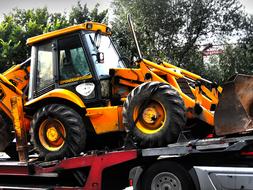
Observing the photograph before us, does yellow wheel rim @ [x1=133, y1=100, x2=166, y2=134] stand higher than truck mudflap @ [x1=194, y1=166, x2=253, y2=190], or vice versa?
yellow wheel rim @ [x1=133, y1=100, x2=166, y2=134]

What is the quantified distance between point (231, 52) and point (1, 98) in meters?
16.6

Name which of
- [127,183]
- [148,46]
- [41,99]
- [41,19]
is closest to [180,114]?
[127,183]

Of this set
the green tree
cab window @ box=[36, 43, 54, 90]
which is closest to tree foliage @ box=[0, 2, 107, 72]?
the green tree

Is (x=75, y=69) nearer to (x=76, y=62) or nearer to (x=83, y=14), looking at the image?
(x=76, y=62)

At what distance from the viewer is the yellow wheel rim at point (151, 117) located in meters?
6.79

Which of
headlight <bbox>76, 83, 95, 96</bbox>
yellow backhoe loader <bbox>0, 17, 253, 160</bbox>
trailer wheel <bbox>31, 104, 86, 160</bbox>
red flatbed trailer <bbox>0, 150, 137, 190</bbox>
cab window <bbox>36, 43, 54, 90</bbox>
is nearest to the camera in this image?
yellow backhoe loader <bbox>0, 17, 253, 160</bbox>

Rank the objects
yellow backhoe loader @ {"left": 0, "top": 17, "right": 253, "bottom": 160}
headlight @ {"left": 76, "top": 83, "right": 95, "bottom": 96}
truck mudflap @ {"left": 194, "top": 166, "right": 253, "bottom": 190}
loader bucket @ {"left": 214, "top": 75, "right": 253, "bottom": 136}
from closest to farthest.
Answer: truck mudflap @ {"left": 194, "top": 166, "right": 253, "bottom": 190} → loader bucket @ {"left": 214, "top": 75, "right": 253, "bottom": 136} → yellow backhoe loader @ {"left": 0, "top": 17, "right": 253, "bottom": 160} → headlight @ {"left": 76, "top": 83, "right": 95, "bottom": 96}

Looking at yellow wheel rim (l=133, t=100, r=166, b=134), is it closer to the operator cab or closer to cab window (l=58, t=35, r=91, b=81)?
the operator cab

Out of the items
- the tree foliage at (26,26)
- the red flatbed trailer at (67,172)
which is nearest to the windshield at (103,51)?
the red flatbed trailer at (67,172)

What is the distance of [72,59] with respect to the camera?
795cm

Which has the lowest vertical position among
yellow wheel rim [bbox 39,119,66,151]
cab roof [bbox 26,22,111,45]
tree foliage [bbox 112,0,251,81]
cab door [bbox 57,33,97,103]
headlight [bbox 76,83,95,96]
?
yellow wheel rim [bbox 39,119,66,151]

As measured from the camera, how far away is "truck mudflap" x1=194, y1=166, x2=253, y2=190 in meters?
5.75

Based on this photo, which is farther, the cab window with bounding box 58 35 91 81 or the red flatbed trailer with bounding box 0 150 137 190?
the cab window with bounding box 58 35 91 81

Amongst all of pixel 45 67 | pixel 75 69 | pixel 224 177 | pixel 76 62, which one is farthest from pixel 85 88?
pixel 224 177
